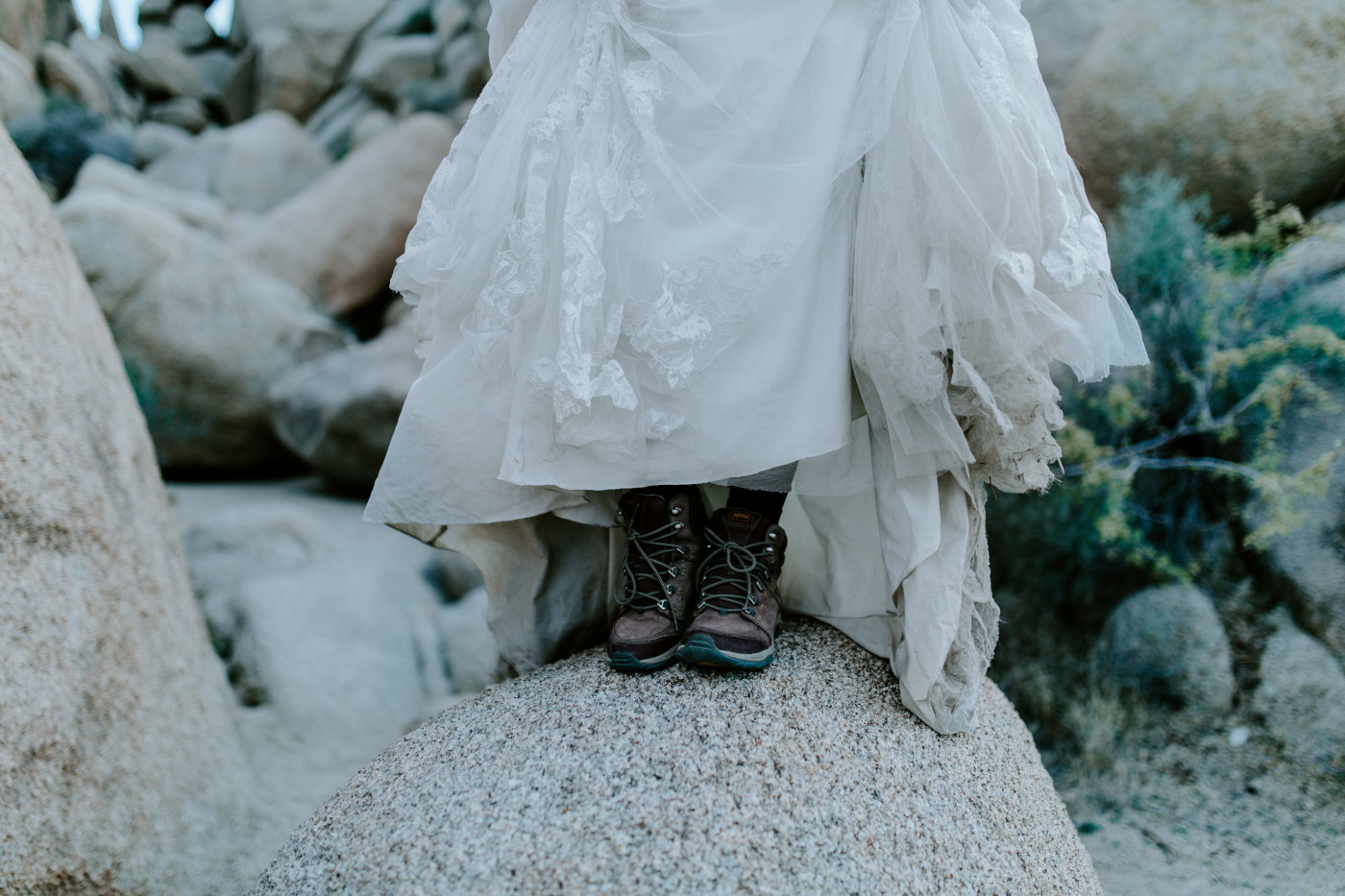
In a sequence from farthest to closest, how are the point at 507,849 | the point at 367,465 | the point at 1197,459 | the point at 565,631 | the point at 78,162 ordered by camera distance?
the point at 78,162 → the point at 367,465 → the point at 1197,459 → the point at 565,631 → the point at 507,849

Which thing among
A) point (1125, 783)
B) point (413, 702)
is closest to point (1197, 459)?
point (1125, 783)

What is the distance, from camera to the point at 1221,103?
8.49 feet

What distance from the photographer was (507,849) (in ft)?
3.18

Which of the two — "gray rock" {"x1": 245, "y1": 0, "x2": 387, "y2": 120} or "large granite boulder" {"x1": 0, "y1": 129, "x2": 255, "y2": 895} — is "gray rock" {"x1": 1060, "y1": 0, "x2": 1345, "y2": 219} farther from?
"gray rock" {"x1": 245, "y1": 0, "x2": 387, "y2": 120}

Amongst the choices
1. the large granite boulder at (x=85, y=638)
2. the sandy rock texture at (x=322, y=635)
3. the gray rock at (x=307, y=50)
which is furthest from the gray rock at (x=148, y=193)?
the gray rock at (x=307, y=50)

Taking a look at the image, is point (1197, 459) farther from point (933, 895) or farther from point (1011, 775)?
point (933, 895)

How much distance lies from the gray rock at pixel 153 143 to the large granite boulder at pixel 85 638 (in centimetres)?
668

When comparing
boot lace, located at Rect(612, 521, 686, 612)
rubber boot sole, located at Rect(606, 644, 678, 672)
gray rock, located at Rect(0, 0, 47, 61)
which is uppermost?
gray rock, located at Rect(0, 0, 47, 61)

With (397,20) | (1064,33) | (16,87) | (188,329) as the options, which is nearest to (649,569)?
(1064,33)

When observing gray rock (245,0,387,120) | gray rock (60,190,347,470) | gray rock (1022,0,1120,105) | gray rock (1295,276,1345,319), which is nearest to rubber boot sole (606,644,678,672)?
gray rock (1295,276,1345,319)

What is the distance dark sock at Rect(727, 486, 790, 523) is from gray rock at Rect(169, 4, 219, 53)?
11169 mm

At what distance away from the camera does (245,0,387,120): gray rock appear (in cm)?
820

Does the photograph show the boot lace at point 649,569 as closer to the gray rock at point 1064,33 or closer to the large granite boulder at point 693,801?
the large granite boulder at point 693,801

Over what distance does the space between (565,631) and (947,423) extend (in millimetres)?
766
